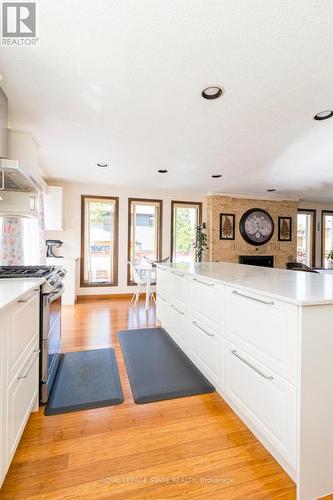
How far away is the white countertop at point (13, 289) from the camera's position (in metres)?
1.09

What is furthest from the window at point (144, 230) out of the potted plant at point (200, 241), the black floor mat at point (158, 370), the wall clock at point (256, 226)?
the black floor mat at point (158, 370)

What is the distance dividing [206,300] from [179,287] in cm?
62

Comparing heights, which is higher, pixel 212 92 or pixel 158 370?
pixel 212 92

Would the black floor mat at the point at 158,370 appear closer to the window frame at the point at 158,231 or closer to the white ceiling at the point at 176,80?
the white ceiling at the point at 176,80

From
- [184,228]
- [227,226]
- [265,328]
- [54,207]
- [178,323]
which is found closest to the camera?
[265,328]

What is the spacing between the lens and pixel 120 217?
5.61 m

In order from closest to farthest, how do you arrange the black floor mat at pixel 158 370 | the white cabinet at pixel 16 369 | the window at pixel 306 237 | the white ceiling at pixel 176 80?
the white cabinet at pixel 16 369 < the white ceiling at pixel 176 80 < the black floor mat at pixel 158 370 < the window at pixel 306 237

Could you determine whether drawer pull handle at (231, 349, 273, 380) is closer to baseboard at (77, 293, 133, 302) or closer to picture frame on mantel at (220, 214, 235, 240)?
baseboard at (77, 293, 133, 302)

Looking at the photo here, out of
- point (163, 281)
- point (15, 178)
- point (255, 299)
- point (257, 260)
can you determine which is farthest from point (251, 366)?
point (257, 260)

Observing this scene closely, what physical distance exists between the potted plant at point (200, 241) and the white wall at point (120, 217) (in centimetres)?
34

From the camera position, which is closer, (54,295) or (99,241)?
(54,295)

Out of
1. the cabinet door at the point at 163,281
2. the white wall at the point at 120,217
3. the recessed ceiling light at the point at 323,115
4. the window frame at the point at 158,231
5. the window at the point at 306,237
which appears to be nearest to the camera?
the recessed ceiling light at the point at 323,115

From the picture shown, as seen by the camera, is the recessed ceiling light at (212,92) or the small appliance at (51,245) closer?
the recessed ceiling light at (212,92)

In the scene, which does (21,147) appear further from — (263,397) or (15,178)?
(263,397)
